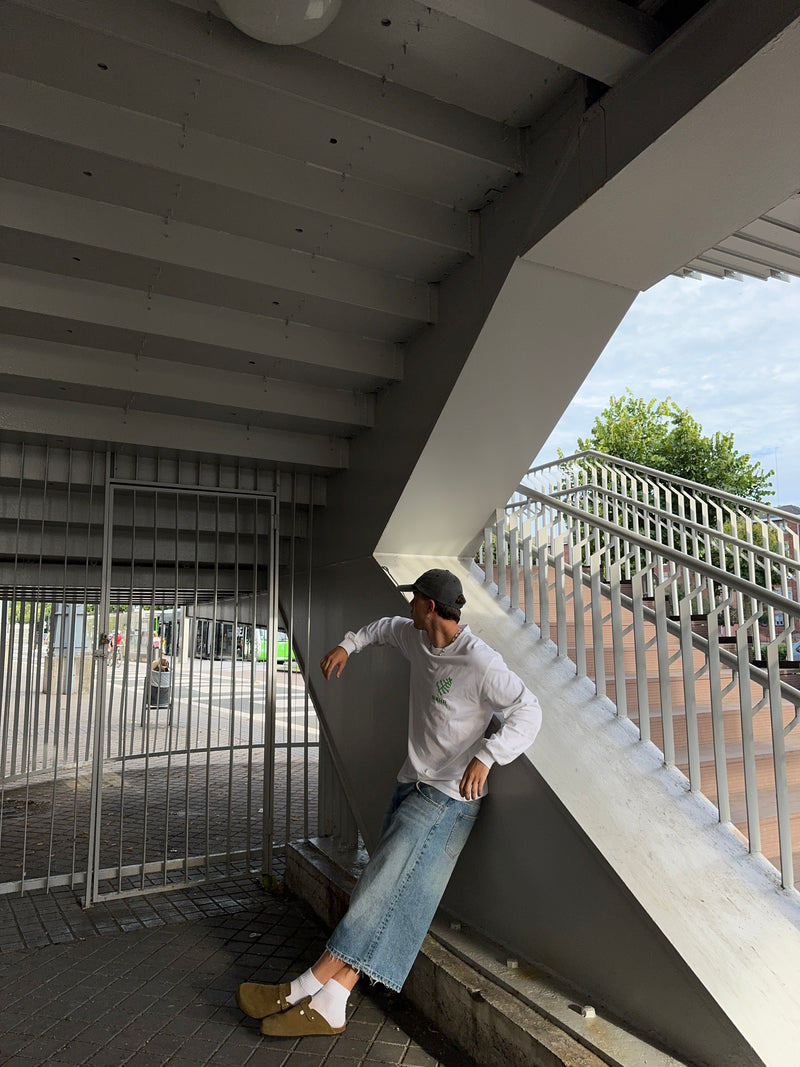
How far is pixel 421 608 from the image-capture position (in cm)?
354

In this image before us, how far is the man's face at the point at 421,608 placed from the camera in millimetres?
3512

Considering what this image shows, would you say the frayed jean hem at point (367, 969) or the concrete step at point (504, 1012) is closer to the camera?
the concrete step at point (504, 1012)

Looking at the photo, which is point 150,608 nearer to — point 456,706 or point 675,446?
point 456,706

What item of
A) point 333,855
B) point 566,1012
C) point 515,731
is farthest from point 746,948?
point 333,855

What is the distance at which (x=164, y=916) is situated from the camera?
193 inches

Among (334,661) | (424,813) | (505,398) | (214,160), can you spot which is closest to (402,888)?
(424,813)

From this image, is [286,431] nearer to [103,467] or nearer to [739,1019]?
[103,467]

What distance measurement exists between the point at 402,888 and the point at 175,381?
3.15 m

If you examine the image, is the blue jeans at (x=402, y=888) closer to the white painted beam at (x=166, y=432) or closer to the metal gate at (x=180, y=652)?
the metal gate at (x=180, y=652)

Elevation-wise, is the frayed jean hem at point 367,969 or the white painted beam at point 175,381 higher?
the white painted beam at point 175,381

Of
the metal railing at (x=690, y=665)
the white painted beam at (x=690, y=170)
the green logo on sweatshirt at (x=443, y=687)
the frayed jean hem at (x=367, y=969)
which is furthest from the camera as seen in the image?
the green logo on sweatshirt at (x=443, y=687)

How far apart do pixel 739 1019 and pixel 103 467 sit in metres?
4.88

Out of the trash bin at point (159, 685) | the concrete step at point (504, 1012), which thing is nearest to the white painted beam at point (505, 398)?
the concrete step at point (504, 1012)

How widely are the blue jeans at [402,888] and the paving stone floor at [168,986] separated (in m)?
0.44
